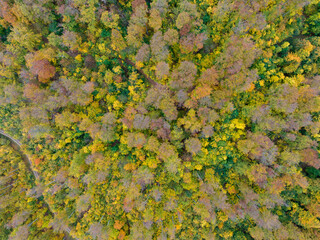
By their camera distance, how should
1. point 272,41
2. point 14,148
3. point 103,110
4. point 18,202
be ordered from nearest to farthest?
1. point 272,41
2. point 103,110
3. point 18,202
4. point 14,148

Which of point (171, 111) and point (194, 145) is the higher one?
point (171, 111)

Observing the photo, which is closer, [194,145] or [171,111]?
[194,145]

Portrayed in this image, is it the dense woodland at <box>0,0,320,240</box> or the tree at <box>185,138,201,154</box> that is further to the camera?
the tree at <box>185,138,201,154</box>

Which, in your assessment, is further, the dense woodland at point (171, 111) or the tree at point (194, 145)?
the tree at point (194, 145)

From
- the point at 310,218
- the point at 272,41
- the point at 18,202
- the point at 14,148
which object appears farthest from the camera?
the point at 14,148

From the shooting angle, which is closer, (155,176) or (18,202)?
(155,176)

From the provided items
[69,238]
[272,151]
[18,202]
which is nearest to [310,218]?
[272,151]

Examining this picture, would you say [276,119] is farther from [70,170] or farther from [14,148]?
[14,148]

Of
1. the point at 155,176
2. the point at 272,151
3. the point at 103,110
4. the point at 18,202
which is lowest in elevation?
the point at 18,202
